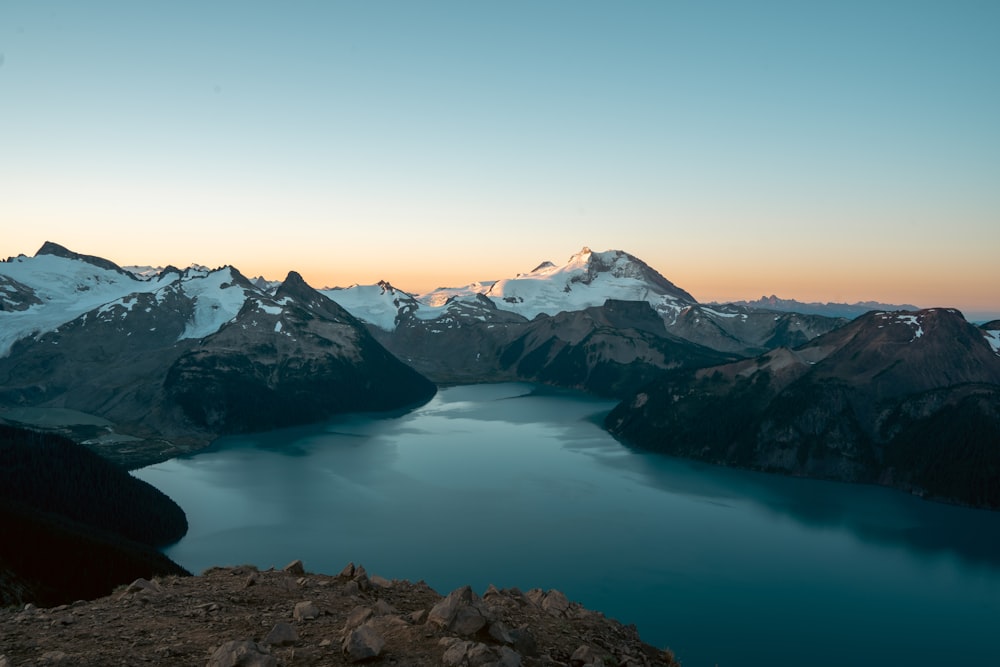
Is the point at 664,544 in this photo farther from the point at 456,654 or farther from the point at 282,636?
the point at 456,654

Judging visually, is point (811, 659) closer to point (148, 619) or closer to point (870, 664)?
point (870, 664)

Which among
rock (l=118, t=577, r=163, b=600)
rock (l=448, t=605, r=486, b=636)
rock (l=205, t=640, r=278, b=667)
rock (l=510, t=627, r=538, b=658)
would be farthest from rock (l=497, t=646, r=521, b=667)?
rock (l=118, t=577, r=163, b=600)

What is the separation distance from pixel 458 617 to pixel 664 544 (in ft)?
332

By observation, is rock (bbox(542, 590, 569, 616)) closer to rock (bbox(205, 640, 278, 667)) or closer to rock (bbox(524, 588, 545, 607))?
rock (bbox(524, 588, 545, 607))

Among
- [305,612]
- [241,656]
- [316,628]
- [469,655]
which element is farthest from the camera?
[305,612]

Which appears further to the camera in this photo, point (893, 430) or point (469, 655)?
point (893, 430)

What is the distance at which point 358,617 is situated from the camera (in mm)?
24422

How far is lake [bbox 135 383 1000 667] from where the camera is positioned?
86125 mm

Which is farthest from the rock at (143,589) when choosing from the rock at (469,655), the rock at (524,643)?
the rock at (524,643)

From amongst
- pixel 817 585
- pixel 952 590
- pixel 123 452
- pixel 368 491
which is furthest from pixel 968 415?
pixel 123 452

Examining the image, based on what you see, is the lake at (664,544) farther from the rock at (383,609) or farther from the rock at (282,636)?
the rock at (282,636)

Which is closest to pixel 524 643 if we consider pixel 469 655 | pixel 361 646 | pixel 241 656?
pixel 469 655

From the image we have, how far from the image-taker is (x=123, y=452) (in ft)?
640

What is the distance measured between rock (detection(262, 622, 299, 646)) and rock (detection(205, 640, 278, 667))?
4.84ft
